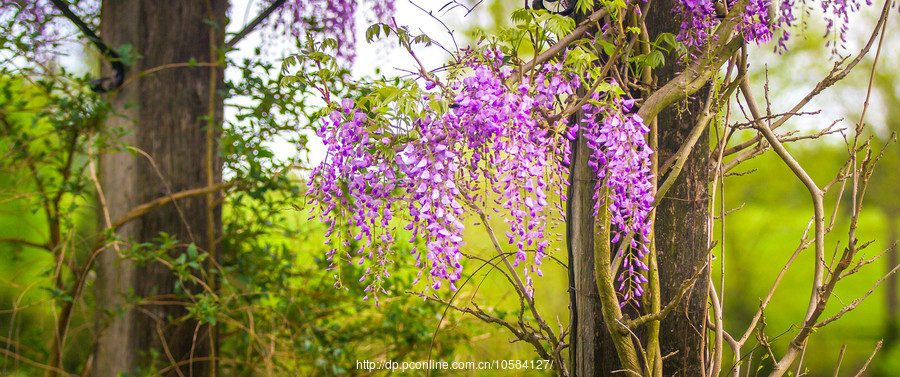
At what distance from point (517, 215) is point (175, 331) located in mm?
1634

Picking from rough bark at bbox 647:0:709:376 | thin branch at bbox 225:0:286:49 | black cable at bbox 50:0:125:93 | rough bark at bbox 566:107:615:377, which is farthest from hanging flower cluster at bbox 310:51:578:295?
black cable at bbox 50:0:125:93

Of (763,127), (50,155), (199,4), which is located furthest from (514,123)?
(50,155)

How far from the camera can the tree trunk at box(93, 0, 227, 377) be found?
2.11 m

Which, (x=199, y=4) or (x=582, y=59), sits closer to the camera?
(x=582, y=59)

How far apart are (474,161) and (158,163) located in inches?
58.0

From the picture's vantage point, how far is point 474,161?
1.11m

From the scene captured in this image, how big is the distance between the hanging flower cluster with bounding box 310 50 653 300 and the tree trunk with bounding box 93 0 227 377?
1.20 metres

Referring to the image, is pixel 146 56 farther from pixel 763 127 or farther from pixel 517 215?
pixel 763 127

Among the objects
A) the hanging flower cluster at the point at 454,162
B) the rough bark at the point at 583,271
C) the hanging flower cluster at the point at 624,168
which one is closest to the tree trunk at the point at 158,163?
the hanging flower cluster at the point at 454,162

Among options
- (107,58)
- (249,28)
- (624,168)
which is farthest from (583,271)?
(107,58)

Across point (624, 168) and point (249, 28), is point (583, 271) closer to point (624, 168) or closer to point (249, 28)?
point (624, 168)

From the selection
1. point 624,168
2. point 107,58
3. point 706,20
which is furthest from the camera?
point 107,58

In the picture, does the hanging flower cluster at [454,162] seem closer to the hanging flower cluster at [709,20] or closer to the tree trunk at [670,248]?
the tree trunk at [670,248]

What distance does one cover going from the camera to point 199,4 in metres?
2.19
